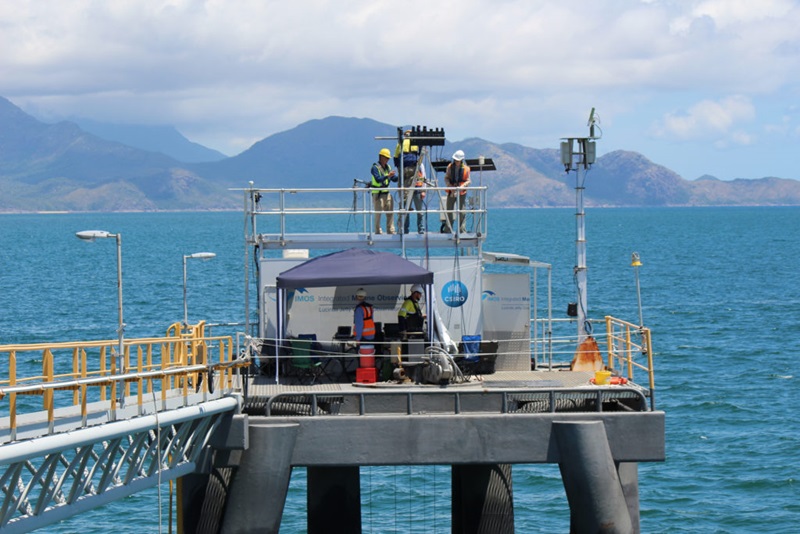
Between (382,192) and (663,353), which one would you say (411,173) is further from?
(663,353)

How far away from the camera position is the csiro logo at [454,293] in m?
24.3

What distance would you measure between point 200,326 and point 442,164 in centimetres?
633

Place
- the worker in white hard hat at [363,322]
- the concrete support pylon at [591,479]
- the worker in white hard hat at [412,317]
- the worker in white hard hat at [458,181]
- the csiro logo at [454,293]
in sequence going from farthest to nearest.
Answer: the worker in white hard hat at [458,181]
the csiro logo at [454,293]
the worker in white hard hat at [412,317]
the worker in white hard hat at [363,322]
the concrete support pylon at [591,479]

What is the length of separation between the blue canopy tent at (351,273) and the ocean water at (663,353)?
562cm

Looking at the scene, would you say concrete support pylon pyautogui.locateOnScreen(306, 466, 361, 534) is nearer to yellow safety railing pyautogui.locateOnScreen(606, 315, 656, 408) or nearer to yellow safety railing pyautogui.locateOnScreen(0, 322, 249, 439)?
yellow safety railing pyautogui.locateOnScreen(0, 322, 249, 439)

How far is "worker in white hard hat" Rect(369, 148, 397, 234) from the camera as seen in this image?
83.2ft

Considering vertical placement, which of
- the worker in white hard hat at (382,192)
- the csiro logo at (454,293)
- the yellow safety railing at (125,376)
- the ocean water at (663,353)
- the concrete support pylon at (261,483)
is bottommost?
the ocean water at (663,353)

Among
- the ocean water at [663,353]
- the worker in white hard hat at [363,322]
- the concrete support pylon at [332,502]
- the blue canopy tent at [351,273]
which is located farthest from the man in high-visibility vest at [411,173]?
the ocean water at [663,353]

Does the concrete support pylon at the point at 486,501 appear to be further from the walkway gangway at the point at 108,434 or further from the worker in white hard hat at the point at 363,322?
the walkway gangway at the point at 108,434

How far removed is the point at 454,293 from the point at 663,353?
27611mm

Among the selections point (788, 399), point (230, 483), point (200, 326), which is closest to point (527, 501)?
point (200, 326)

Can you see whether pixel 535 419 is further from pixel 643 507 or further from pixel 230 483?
pixel 643 507

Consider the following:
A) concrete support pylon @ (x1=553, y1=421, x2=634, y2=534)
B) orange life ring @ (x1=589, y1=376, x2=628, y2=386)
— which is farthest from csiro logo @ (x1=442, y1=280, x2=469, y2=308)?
concrete support pylon @ (x1=553, y1=421, x2=634, y2=534)

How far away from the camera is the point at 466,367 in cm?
2339
